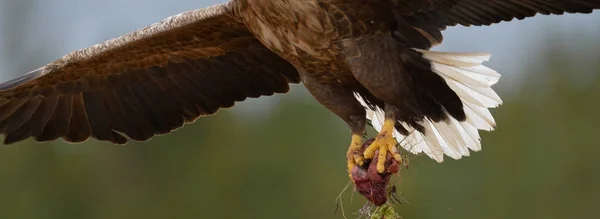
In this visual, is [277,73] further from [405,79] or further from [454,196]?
[454,196]

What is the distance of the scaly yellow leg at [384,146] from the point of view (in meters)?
7.28

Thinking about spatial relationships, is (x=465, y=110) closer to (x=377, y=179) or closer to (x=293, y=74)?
(x=377, y=179)

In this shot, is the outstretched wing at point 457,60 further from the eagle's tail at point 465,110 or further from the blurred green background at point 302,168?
the blurred green background at point 302,168

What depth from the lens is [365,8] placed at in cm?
726

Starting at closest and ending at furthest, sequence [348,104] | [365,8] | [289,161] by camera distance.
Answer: [365,8]
[348,104]
[289,161]

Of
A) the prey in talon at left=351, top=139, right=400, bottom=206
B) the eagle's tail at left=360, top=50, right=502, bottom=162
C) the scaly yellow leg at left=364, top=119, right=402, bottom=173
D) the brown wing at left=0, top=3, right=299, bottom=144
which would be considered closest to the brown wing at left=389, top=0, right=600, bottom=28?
the eagle's tail at left=360, top=50, right=502, bottom=162

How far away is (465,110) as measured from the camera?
7863mm

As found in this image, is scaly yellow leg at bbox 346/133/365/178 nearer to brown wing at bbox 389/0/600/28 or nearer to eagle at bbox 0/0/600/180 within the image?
eagle at bbox 0/0/600/180

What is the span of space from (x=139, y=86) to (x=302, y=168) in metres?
13.4

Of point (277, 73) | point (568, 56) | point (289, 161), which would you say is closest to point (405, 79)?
point (277, 73)

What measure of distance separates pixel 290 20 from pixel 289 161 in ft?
49.9

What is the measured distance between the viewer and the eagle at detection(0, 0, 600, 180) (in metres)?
7.29

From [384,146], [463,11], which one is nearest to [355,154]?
[384,146]

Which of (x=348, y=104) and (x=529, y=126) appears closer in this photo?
(x=348, y=104)
